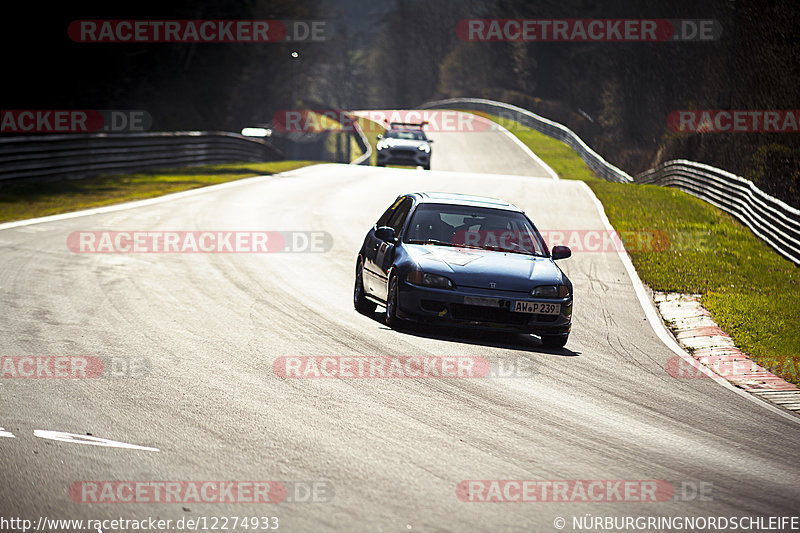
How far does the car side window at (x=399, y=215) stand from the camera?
12.1 meters

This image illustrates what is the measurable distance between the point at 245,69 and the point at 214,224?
46.2m

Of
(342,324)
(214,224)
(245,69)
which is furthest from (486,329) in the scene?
(245,69)

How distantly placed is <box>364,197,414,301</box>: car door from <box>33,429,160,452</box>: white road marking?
17.6 ft

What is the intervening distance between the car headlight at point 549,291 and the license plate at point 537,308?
0.10 meters

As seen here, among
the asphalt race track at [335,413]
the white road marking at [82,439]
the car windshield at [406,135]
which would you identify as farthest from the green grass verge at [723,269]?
the car windshield at [406,135]

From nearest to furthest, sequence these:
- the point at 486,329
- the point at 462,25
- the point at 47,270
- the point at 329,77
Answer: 1. the point at 486,329
2. the point at 47,270
3. the point at 462,25
4. the point at 329,77

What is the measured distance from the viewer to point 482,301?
10.4 m

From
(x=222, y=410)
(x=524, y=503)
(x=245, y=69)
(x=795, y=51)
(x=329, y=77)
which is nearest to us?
(x=524, y=503)

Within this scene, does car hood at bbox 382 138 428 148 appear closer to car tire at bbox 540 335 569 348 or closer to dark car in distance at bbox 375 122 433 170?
dark car in distance at bbox 375 122 433 170

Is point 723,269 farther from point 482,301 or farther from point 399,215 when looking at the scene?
point 482,301

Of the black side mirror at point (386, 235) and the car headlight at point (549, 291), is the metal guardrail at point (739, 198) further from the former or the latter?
the black side mirror at point (386, 235)

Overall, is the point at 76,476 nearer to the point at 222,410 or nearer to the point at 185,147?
the point at 222,410

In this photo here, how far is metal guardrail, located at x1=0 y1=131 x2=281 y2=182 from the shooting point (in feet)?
82.0

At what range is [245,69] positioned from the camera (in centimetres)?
6406
